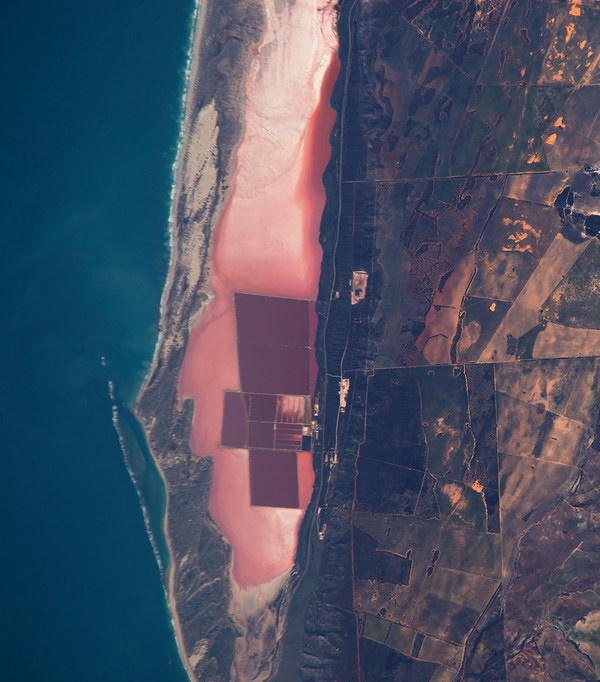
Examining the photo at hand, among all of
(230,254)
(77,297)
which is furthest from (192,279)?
(77,297)

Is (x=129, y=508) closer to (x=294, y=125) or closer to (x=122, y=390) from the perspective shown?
(x=122, y=390)

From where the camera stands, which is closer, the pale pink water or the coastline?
the coastline

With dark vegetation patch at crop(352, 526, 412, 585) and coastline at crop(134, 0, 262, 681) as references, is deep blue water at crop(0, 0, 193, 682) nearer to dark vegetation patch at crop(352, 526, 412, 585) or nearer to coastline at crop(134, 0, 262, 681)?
coastline at crop(134, 0, 262, 681)

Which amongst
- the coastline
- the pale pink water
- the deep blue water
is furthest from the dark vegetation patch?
the deep blue water

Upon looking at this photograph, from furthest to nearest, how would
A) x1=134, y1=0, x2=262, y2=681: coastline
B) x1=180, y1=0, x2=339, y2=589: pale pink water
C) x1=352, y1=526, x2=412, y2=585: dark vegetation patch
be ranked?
x1=352, y1=526, x2=412, y2=585: dark vegetation patch, x1=180, y1=0, x2=339, y2=589: pale pink water, x1=134, y1=0, x2=262, y2=681: coastline

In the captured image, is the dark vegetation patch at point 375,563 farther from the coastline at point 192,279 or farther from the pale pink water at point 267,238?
the coastline at point 192,279

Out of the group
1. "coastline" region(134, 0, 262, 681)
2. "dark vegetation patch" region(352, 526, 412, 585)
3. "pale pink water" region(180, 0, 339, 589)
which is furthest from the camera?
"dark vegetation patch" region(352, 526, 412, 585)

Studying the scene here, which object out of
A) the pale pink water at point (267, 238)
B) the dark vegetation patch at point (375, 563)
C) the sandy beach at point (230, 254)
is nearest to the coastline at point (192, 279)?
the sandy beach at point (230, 254)

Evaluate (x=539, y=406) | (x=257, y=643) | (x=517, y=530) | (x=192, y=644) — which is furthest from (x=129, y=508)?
(x=539, y=406)
